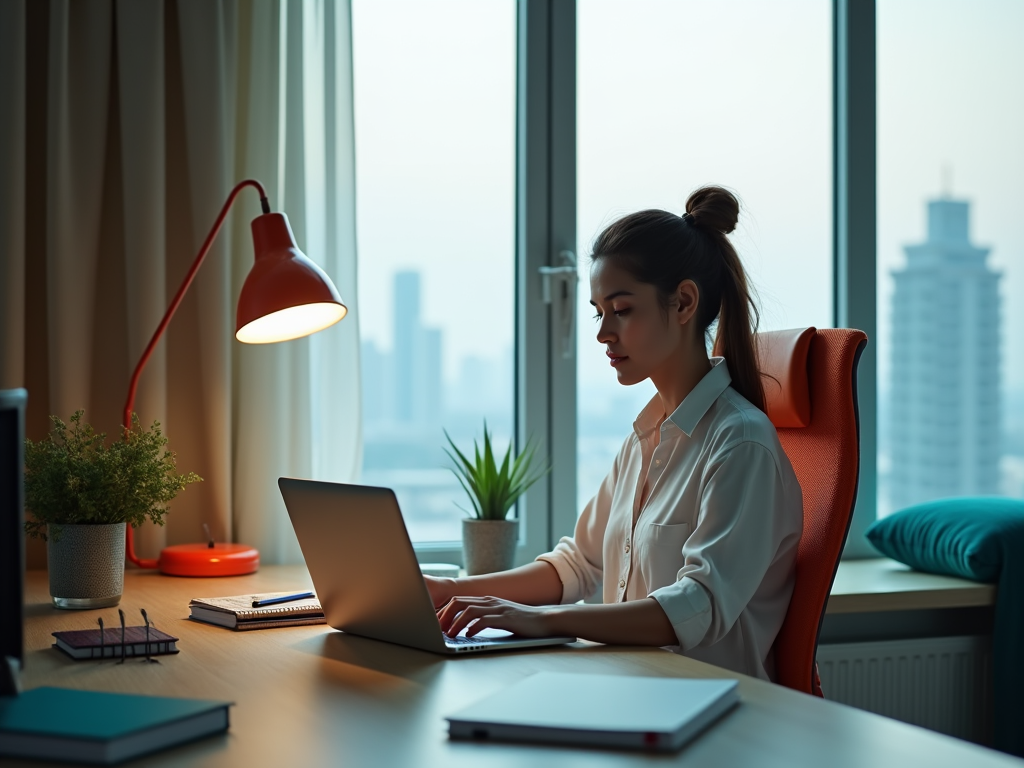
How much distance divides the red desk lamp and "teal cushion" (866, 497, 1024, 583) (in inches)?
60.1

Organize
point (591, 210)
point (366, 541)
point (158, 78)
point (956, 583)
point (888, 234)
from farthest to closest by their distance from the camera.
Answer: point (888, 234), point (591, 210), point (956, 583), point (158, 78), point (366, 541)

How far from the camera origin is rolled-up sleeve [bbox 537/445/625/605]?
1.78 meters

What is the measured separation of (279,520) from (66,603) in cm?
66

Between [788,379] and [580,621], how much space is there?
0.55 m

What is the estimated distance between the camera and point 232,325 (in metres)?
2.27

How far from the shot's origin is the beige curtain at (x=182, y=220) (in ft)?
6.95

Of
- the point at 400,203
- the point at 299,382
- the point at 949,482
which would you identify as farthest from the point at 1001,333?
the point at 299,382

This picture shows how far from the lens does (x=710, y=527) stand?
1.41 metres

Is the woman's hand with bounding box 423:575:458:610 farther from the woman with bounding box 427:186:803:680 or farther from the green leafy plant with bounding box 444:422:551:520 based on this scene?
the green leafy plant with bounding box 444:422:551:520

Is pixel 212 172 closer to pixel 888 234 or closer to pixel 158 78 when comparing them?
pixel 158 78

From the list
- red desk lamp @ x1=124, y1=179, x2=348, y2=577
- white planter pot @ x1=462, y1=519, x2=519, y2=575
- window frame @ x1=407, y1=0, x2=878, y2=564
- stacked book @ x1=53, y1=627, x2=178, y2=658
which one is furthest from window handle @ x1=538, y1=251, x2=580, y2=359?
stacked book @ x1=53, y1=627, x2=178, y2=658

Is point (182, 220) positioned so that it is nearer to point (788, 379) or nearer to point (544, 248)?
point (544, 248)

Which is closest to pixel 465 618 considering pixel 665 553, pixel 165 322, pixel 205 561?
pixel 665 553

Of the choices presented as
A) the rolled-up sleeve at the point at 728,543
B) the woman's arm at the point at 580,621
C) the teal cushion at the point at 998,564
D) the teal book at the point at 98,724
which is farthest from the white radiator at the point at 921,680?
the teal book at the point at 98,724
